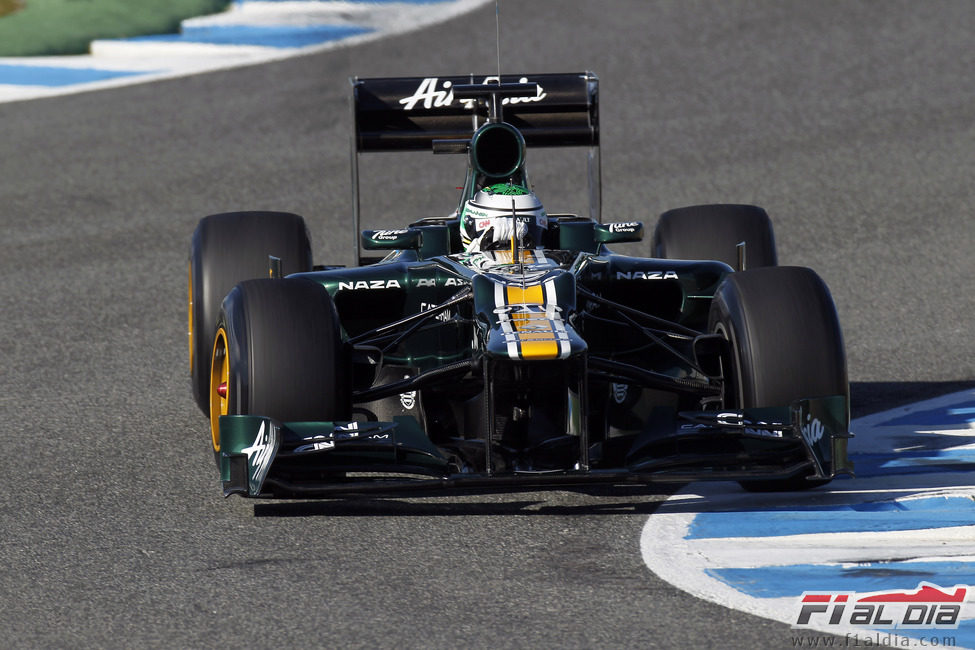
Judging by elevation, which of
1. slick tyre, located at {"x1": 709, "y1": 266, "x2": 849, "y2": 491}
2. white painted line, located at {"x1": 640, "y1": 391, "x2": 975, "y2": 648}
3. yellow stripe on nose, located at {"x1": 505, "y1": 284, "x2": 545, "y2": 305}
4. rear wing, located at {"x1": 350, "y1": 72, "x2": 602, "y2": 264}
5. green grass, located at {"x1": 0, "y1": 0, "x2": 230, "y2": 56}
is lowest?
white painted line, located at {"x1": 640, "y1": 391, "x2": 975, "y2": 648}

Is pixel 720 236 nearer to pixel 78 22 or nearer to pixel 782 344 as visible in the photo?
pixel 782 344

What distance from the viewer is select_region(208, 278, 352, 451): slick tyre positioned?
225 inches

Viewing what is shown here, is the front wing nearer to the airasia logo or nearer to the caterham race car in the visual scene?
the caterham race car

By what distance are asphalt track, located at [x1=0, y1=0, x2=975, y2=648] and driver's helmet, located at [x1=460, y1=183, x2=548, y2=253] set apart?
4.18ft

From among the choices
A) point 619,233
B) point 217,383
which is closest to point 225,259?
point 217,383

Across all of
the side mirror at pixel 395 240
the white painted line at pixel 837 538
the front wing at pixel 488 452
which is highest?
the side mirror at pixel 395 240

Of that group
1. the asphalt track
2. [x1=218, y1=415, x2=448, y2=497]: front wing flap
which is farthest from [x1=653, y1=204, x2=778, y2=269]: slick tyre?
[x1=218, y1=415, x2=448, y2=497]: front wing flap

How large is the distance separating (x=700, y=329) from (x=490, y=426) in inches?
73.2

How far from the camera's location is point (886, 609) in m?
4.75

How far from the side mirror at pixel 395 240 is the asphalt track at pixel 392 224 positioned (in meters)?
1.11

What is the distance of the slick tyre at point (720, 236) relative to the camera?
775 cm

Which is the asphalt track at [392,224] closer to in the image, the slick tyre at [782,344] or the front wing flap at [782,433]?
the front wing flap at [782,433]

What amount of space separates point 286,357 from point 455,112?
2.79 metres

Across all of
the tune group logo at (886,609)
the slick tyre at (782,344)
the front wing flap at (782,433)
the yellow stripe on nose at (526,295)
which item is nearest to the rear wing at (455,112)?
the yellow stripe on nose at (526,295)
